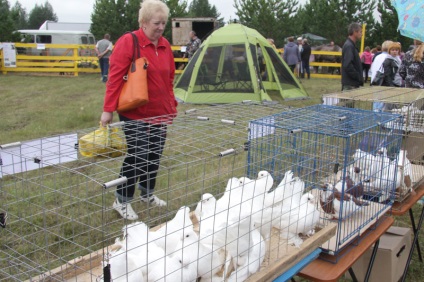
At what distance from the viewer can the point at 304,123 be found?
2.21 meters

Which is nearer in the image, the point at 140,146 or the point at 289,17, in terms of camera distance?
the point at 140,146

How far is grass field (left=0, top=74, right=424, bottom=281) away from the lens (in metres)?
5.73

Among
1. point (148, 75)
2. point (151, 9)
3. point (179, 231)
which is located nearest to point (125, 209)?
point (179, 231)

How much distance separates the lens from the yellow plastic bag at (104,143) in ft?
6.36

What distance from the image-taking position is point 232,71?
8383 millimetres

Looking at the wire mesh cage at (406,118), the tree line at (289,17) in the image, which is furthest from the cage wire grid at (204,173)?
the tree line at (289,17)

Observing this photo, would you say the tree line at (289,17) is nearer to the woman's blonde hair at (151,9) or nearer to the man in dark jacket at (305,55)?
the man in dark jacket at (305,55)

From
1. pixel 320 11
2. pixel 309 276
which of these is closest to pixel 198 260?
pixel 309 276

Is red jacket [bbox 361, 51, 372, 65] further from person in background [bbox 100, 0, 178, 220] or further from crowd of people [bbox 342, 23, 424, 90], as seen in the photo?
person in background [bbox 100, 0, 178, 220]

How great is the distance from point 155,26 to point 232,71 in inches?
228

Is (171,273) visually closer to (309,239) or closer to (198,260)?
(198,260)

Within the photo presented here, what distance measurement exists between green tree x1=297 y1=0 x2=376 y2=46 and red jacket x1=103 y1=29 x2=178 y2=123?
25475mm

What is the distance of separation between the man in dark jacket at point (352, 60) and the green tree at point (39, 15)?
194 feet

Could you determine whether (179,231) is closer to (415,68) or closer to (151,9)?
(151,9)
